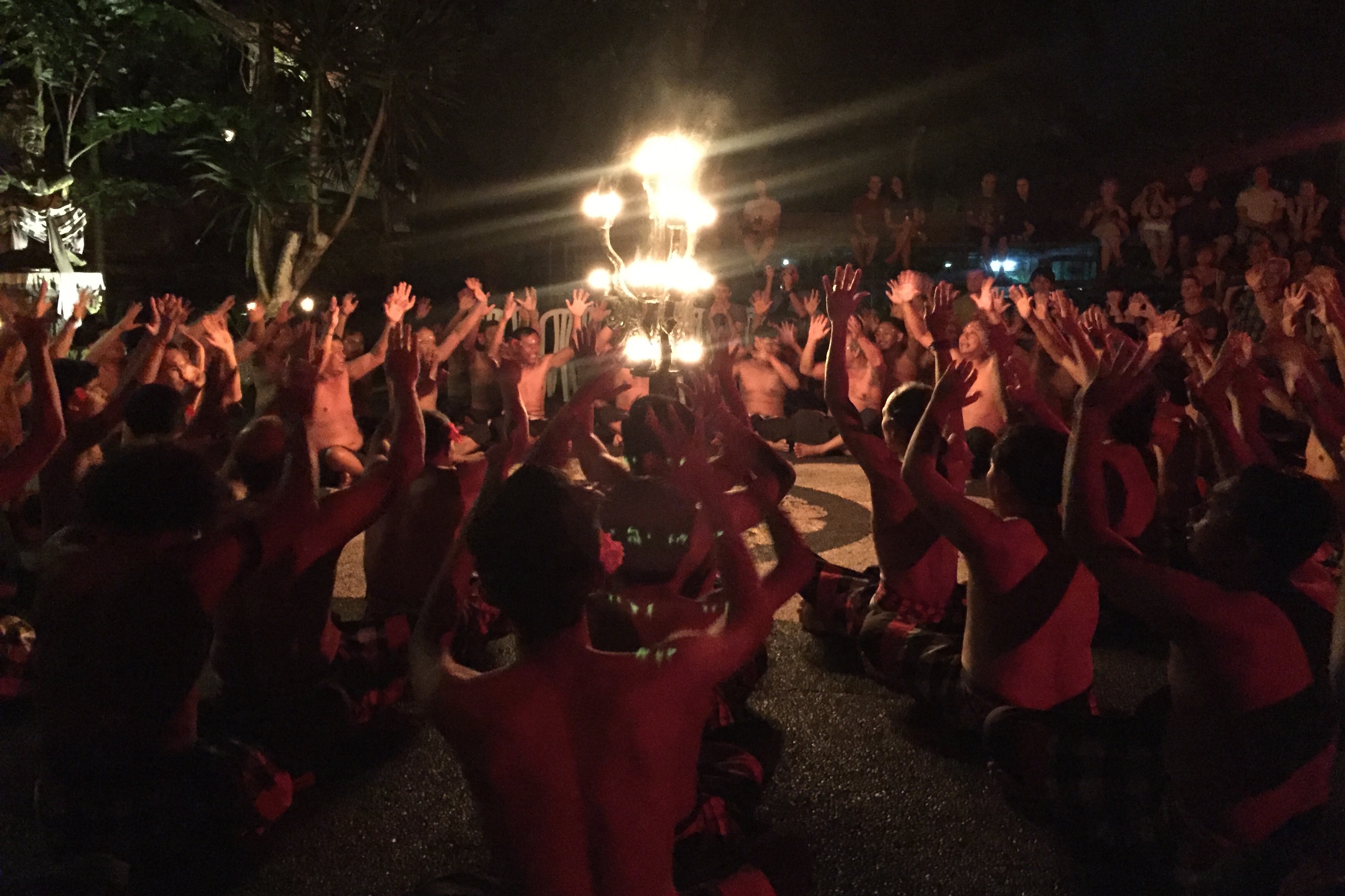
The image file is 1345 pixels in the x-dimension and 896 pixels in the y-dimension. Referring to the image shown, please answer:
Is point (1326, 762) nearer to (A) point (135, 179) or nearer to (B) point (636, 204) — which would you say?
(B) point (636, 204)

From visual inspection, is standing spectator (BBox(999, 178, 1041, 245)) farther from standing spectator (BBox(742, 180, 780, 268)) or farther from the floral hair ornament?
the floral hair ornament

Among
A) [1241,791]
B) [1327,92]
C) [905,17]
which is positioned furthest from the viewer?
[905,17]

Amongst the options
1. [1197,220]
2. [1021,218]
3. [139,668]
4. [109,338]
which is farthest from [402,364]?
[1021,218]

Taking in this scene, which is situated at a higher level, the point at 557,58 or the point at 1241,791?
the point at 557,58

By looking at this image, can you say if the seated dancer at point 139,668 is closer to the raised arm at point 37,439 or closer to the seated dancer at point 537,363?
the raised arm at point 37,439

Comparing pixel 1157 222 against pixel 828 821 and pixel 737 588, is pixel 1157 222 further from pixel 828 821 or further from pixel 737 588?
pixel 737 588

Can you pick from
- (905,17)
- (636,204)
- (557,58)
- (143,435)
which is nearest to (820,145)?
(905,17)

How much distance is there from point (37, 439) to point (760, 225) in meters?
12.4

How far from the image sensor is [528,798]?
1864 millimetres

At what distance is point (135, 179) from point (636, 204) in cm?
781

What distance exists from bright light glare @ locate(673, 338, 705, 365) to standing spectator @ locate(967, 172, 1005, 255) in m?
8.46

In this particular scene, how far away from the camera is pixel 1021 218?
14.3 meters

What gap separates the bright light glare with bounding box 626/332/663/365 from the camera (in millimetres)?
6137

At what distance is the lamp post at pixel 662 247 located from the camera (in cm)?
572
